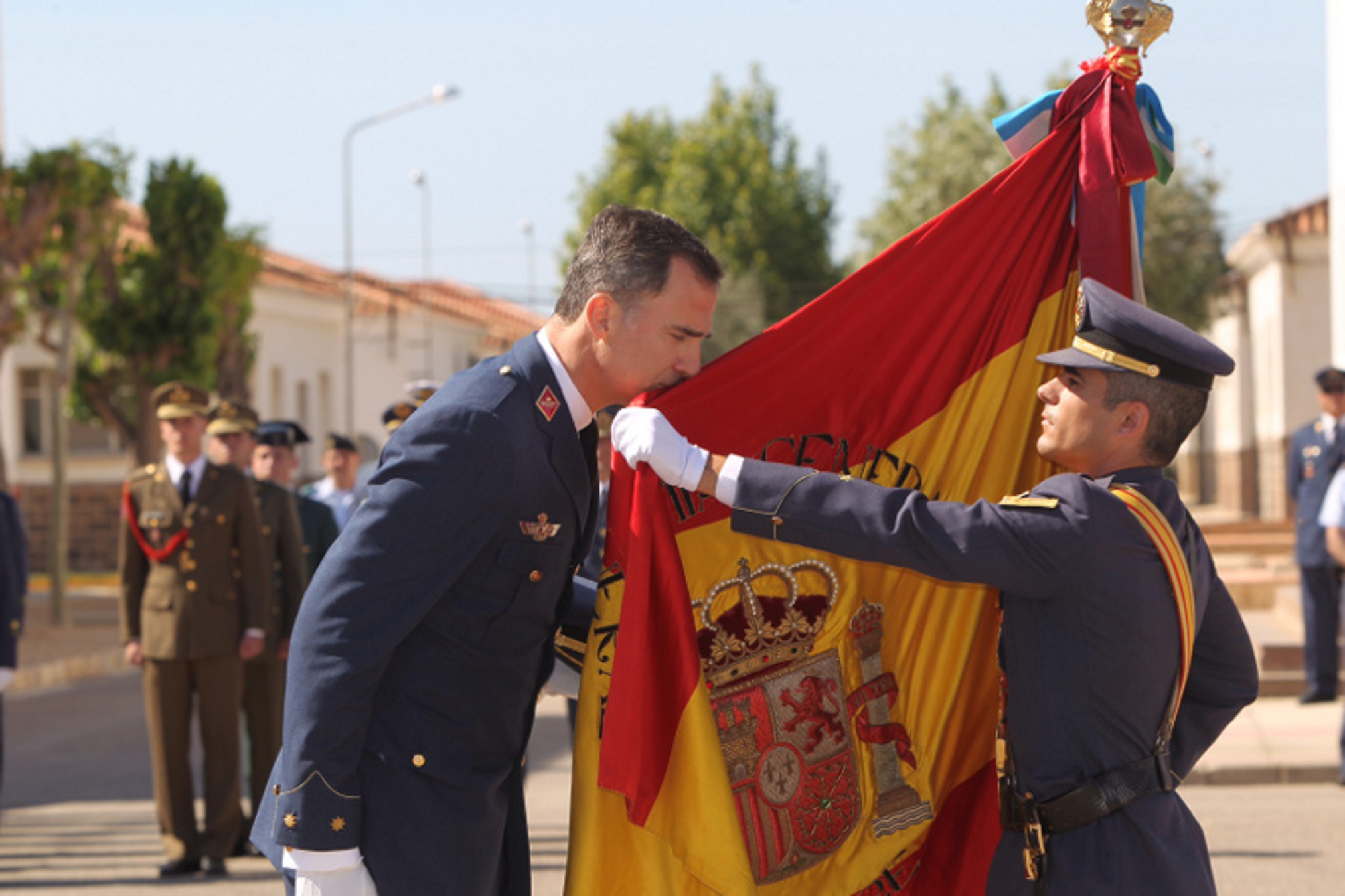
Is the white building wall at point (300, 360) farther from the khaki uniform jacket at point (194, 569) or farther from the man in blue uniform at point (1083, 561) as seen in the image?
the man in blue uniform at point (1083, 561)

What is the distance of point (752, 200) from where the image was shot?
47125mm

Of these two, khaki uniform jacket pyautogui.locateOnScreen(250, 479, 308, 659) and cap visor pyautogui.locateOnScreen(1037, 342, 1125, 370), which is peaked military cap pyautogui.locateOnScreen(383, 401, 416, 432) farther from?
cap visor pyautogui.locateOnScreen(1037, 342, 1125, 370)

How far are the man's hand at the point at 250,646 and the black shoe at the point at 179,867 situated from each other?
43.4 inches

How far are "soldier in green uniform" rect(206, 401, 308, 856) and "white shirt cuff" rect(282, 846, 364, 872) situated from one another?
20.2 ft

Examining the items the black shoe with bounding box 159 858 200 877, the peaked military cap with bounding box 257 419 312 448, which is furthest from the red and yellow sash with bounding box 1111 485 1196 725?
the peaked military cap with bounding box 257 419 312 448

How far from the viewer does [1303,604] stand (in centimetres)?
1162

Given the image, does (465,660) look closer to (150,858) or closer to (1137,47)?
(1137,47)

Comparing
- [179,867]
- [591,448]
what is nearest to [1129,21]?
[591,448]

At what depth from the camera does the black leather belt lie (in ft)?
10.1

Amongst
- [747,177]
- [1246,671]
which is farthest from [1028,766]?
[747,177]

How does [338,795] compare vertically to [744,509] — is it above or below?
below

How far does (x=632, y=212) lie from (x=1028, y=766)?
137 cm

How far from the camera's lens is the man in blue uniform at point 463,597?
290cm

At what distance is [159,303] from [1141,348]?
823 inches
